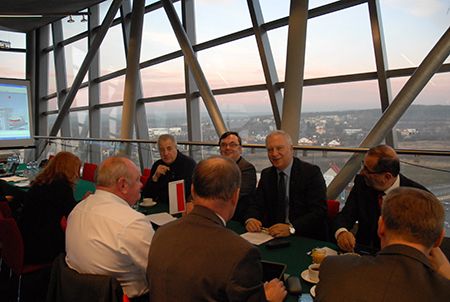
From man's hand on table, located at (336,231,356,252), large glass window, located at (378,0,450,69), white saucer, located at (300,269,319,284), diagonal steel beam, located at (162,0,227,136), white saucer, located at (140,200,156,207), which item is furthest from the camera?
diagonal steel beam, located at (162,0,227,136)

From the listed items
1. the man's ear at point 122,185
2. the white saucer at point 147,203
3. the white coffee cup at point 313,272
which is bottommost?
the white coffee cup at point 313,272

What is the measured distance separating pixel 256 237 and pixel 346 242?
0.52 metres

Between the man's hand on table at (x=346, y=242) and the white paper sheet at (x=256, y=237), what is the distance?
0.40 m

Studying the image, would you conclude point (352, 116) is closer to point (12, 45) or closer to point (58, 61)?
point (58, 61)

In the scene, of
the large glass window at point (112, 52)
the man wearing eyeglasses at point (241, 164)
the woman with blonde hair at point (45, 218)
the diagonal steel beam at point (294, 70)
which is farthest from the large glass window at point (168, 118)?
the woman with blonde hair at point (45, 218)

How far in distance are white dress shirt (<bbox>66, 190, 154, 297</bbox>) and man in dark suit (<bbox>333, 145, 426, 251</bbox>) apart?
1.10 meters

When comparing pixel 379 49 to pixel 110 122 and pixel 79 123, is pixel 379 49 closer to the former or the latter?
pixel 110 122

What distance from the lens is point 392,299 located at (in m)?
1.01

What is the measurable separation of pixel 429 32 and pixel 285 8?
2.39 meters

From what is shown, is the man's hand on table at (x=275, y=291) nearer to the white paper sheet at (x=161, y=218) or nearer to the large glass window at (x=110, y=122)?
the white paper sheet at (x=161, y=218)

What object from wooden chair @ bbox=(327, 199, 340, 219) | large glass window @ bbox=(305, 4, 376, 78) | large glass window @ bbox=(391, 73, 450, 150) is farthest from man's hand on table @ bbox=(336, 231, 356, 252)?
large glass window @ bbox=(305, 4, 376, 78)

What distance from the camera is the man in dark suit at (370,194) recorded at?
2160mm

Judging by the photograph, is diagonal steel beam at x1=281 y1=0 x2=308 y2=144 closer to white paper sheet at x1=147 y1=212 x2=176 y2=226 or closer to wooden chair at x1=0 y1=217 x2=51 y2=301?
white paper sheet at x1=147 y1=212 x2=176 y2=226

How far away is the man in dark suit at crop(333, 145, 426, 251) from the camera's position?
85.0 inches
